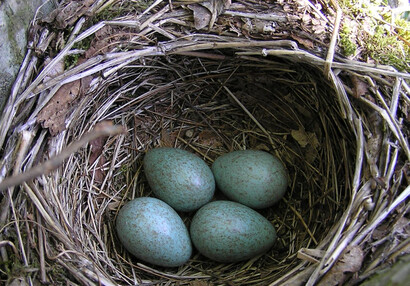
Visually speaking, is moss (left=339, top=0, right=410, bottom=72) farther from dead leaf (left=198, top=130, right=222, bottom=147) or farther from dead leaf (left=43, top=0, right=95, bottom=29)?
dead leaf (left=43, top=0, right=95, bottom=29)

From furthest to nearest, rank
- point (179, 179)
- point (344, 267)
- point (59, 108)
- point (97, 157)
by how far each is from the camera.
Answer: point (97, 157), point (179, 179), point (59, 108), point (344, 267)

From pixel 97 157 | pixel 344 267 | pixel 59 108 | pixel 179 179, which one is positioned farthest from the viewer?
pixel 97 157

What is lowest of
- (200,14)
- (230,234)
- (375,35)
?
(230,234)

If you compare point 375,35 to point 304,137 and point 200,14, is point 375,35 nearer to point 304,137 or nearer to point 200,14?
point 304,137

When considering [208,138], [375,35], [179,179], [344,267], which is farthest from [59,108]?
[375,35]

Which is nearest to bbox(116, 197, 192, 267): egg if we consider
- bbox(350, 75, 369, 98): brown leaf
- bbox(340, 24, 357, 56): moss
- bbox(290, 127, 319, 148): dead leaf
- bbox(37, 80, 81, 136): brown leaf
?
bbox(37, 80, 81, 136): brown leaf

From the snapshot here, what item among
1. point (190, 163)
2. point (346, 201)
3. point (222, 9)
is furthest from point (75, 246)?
point (222, 9)

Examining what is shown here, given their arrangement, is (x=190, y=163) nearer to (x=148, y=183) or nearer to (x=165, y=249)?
(x=148, y=183)

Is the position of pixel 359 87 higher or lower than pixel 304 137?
higher
